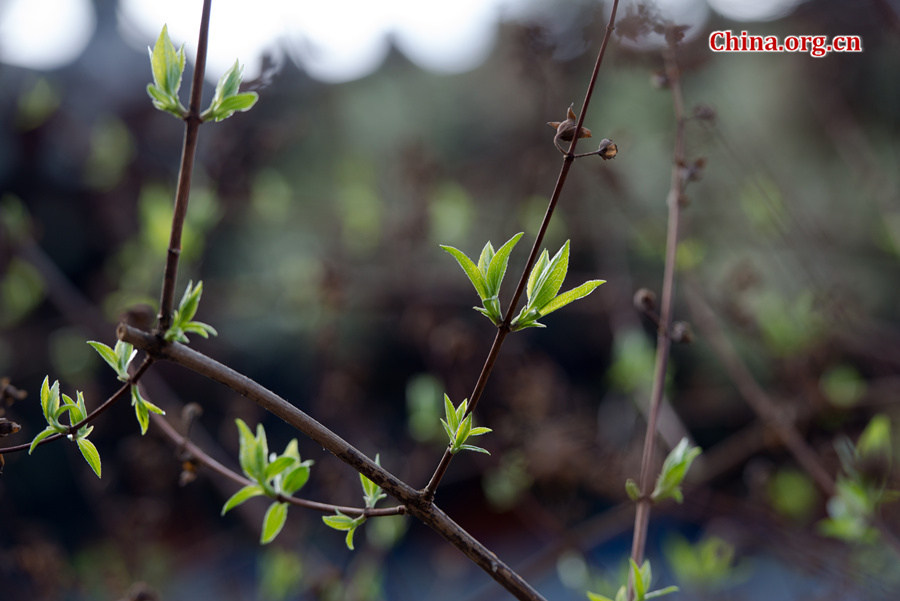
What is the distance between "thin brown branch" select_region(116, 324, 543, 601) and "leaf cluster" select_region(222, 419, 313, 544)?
3 cm

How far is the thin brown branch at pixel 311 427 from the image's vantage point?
0.96ft

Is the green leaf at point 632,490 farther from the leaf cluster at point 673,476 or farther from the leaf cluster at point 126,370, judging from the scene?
the leaf cluster at point 126,370

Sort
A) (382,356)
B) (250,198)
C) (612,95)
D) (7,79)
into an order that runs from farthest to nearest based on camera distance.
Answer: (382,356), (612,95), (7,79), (250,198)

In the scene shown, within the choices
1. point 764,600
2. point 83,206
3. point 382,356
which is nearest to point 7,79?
point 83,206

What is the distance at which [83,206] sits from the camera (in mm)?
2033

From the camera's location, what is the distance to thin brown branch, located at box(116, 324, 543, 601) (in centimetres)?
29

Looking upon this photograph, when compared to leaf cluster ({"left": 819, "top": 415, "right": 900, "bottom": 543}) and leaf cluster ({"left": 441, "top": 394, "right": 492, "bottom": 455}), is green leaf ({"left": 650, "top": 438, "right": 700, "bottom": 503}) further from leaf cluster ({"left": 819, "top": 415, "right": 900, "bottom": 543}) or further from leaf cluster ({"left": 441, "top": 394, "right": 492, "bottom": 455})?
leaf cluster ({"left": 819, "top": 415, "right": 900, "bottom": 543})

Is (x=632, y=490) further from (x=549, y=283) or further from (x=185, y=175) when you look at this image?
(x=185, y=175)

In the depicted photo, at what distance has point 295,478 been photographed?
33cm

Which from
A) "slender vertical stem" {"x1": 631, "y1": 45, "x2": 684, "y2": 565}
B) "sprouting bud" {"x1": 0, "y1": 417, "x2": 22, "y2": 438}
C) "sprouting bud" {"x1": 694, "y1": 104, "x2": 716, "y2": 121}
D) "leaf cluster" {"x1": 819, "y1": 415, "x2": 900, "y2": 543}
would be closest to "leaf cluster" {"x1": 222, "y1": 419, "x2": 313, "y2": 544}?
"sprouting bud" {"x1": 0, "y1": 417, "x2": 22, "y2": 438}

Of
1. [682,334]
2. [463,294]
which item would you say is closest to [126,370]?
[682,334]

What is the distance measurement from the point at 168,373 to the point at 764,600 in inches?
67.6

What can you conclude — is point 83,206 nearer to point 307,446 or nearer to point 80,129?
point 80,129

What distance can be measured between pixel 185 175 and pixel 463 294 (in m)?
1.20
